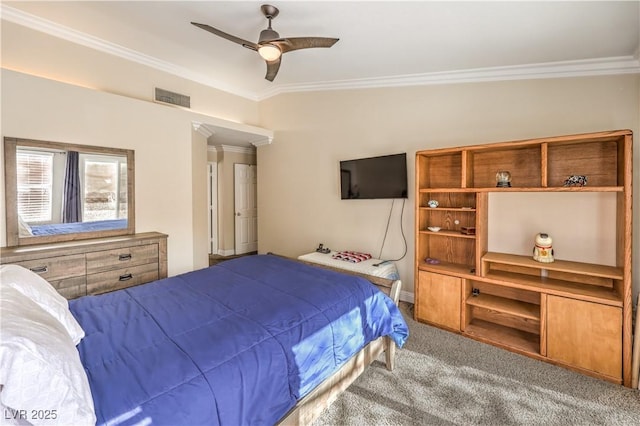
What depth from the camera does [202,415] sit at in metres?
1.11

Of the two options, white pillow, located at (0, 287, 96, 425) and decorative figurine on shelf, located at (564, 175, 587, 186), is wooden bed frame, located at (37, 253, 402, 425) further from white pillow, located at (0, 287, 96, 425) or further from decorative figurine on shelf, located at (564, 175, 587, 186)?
decorative figurine on shelf, located at (564, 175, 587, 186)

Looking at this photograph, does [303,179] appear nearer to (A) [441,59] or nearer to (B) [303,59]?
(B) [303,59]

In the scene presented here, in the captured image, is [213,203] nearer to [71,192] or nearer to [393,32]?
[71,192]

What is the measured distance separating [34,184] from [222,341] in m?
A: 2.81

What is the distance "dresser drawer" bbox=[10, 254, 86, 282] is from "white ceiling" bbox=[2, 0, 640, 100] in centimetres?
228

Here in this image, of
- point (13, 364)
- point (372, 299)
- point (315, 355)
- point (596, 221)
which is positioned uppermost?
point (596, 221)

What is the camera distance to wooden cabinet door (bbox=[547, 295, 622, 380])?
2158 mm

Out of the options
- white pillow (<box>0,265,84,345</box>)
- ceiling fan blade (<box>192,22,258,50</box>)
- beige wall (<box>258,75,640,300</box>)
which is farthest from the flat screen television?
white pillow (<box>0,265,84,345</box>)

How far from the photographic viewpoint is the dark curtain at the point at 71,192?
9.77 ft

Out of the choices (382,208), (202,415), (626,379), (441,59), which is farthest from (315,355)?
(441,59)

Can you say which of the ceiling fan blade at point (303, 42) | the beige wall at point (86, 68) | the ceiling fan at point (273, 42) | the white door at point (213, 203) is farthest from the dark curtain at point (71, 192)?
the white door at point (213, 203)

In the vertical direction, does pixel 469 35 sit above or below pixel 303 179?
above

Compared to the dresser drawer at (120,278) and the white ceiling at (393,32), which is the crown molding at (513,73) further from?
the dresser drawer at (120,278)

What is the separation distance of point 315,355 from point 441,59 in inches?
121
